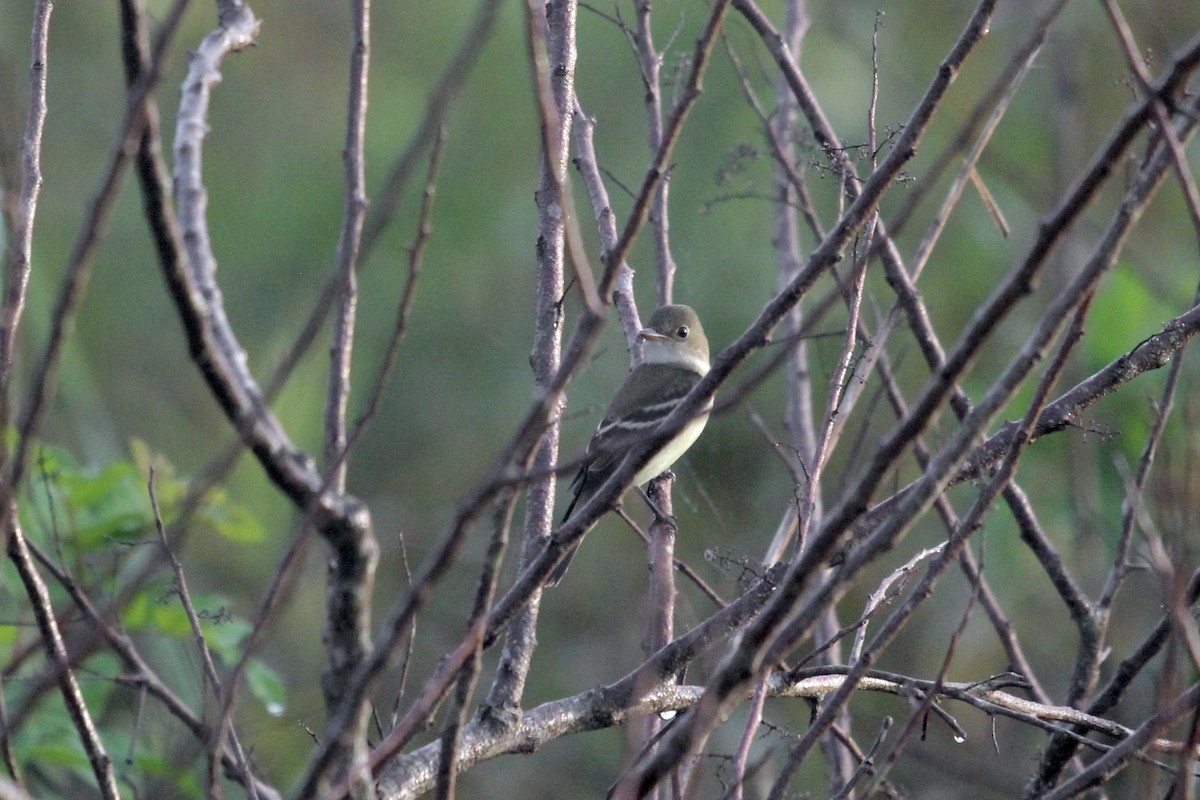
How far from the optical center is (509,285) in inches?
432

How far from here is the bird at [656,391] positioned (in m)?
5.00

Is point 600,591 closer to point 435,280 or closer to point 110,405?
point 435,280

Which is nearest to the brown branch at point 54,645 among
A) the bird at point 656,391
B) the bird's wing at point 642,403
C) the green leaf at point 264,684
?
the green leaf at point 264,684

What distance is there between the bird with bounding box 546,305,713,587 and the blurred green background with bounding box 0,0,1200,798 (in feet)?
2.08

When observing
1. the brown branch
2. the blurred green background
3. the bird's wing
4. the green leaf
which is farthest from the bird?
the brown branch

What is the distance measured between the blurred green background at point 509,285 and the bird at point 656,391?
0.64 metres

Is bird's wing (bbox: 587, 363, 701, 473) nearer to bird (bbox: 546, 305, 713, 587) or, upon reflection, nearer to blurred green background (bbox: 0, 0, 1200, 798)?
bird (bbox: 546, 305, 713, 587)

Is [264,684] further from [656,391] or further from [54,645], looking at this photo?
[656,391]

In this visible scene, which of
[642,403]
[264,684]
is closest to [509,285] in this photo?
[642,403]

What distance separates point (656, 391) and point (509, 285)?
5.58 meters

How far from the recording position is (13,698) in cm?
393

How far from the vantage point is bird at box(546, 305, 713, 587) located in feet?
16.4

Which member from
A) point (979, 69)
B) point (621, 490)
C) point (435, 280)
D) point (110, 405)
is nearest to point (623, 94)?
point (435, 280)

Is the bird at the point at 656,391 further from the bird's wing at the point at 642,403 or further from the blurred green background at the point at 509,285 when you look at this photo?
the blurred green background at the point at 509,285
